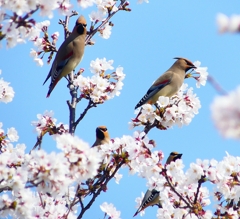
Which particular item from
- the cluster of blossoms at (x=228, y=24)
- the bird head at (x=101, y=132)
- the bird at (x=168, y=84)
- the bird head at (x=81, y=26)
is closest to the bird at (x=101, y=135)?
the bird head at (x=101, y=132)

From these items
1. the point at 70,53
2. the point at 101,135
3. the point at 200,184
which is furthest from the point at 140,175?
the point at 70,53

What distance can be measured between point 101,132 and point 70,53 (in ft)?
3.93

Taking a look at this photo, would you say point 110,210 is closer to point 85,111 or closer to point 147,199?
point 85,111

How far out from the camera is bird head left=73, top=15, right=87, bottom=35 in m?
6.08

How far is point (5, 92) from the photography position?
4797mm

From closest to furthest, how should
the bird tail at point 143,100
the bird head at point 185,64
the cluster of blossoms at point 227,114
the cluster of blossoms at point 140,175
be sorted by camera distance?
the cluster of blossoms at point 227,114
the cluster of blossoms at point 140,175
the bird tail at point 143,100
the bird head at point 185,64

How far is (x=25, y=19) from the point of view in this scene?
2.76m

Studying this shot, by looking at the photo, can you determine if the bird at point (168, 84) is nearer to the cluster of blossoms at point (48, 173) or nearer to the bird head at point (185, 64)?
the bird head at point (185, 64)

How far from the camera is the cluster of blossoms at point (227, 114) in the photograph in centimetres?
74

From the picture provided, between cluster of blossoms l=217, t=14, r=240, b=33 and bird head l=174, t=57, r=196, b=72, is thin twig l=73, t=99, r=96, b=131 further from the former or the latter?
cluster of blossoms l=217, t=14, r=240, b=33

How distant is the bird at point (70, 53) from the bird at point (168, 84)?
3.54 feet

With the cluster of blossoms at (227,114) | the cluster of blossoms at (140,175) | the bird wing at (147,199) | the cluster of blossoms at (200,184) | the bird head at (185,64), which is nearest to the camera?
the cluster of blossoms at (227,114)

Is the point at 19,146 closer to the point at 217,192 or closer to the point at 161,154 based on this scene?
the point at 161,154

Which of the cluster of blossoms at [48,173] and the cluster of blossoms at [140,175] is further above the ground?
the cluster of blossoms at [140,175]
